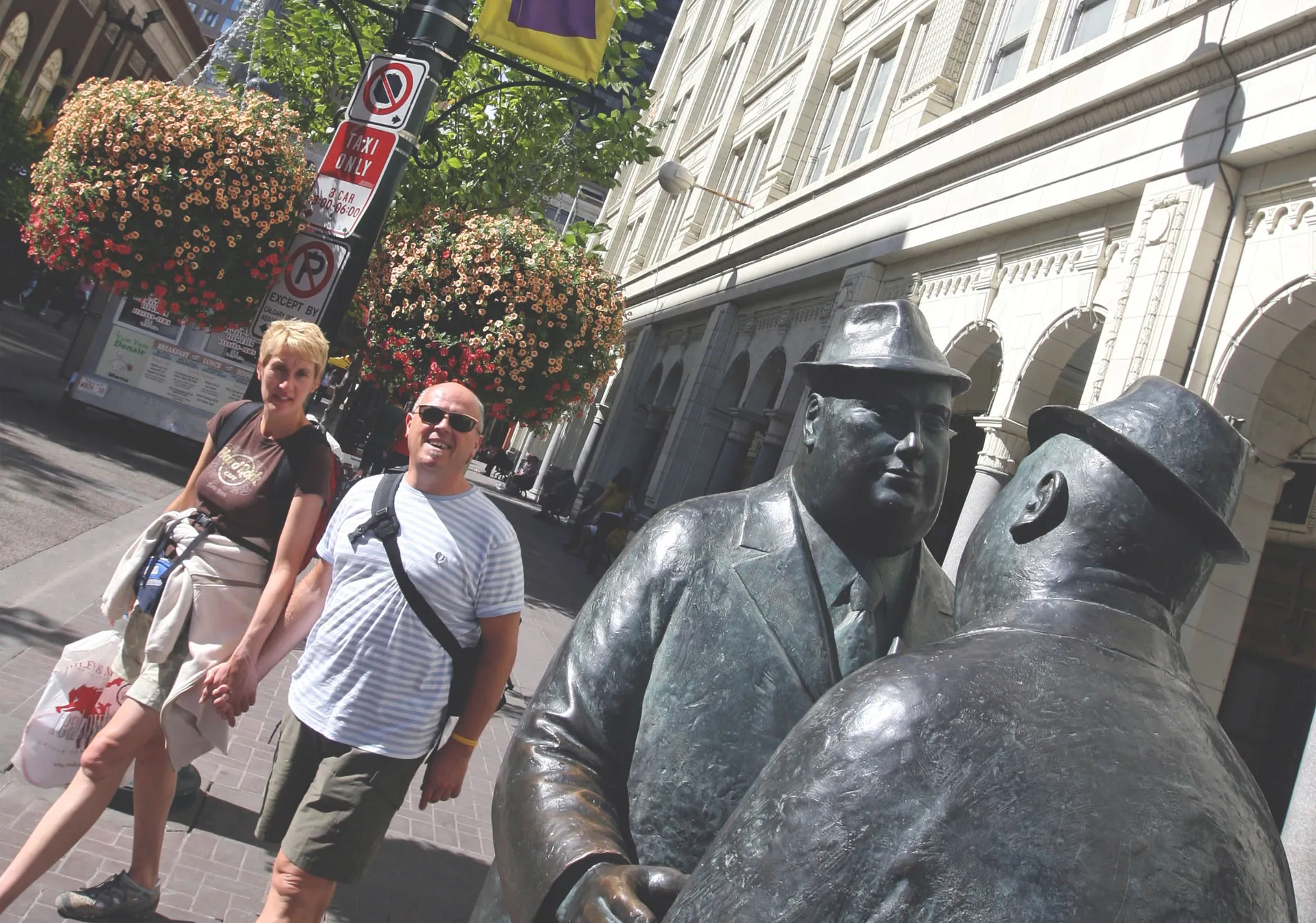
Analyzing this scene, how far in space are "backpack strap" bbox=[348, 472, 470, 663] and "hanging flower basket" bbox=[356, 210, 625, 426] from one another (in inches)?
344

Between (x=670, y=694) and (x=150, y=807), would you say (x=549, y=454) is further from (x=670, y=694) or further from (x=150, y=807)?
(x=670, y=694)

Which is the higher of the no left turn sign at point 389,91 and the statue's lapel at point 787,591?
the no left turn sign at point 389,91

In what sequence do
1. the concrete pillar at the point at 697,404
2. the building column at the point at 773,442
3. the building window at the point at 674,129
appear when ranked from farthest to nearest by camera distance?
the building window at the point at 674,129 → the concrete pillar at the point at 697,404 → the building column at the point at 773,442

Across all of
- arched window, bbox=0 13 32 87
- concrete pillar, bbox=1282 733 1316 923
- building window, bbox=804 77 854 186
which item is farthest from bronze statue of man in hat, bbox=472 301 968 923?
arched window, bbox=0 13 32 87

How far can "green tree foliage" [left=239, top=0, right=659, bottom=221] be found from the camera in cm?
1516

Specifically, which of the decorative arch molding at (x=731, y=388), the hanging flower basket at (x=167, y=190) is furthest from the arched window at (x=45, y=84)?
the hanging flower basket at (x=167, y=190)

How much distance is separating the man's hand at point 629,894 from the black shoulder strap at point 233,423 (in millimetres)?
3030

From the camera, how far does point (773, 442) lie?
1688 cm

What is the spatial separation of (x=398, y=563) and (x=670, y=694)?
1.79 meters

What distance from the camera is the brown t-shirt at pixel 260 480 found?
363 cm

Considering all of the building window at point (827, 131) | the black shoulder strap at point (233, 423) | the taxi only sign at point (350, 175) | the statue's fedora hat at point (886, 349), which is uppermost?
the building window at point (827, 131)

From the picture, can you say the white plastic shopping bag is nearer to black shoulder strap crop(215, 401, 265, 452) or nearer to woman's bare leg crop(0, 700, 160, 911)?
woman's bare leg crop(0, 700, 160, 911)

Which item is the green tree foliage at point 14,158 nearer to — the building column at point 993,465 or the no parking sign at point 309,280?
the no parking sign at point 309,280

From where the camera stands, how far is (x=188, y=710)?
138 inches
